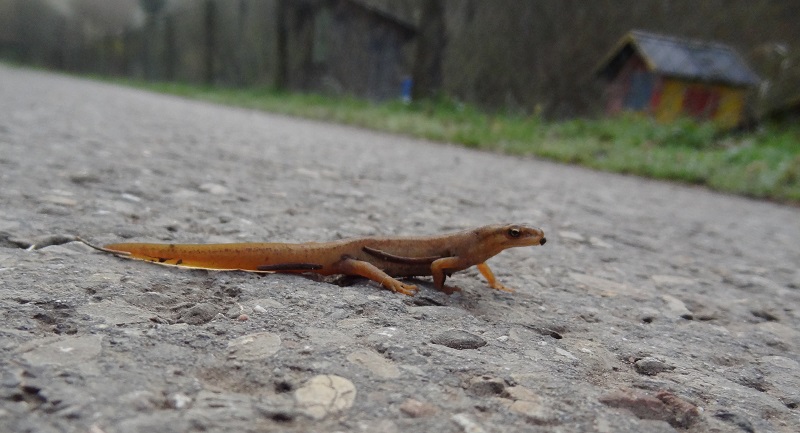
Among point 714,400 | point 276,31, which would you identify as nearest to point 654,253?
point 714,400

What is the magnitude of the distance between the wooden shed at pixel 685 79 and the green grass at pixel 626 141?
100 cm

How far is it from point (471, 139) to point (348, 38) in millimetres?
10909

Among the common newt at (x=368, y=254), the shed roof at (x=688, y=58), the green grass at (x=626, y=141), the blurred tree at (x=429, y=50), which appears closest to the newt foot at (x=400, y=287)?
the common newt at (x=368, y=254)

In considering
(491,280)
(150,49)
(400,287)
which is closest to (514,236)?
(491,280)

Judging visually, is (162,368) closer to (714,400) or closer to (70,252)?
(70,252)

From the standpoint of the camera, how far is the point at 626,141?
31.2ft

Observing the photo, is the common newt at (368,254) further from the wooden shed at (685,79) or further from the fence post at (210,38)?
the fence post at (210,38)

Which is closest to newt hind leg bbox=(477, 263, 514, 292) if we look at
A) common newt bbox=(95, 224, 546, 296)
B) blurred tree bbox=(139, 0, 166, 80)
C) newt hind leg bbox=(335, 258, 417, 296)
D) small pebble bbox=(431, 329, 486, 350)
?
common newt bbox=(95, 224, 546, 296)

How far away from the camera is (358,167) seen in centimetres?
528

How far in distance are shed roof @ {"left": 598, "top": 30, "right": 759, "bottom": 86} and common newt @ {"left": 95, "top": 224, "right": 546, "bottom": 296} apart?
10.5 m

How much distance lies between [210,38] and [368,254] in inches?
1067

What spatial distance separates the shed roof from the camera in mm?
11273

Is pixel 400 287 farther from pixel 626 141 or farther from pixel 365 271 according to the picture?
pixel 626 141

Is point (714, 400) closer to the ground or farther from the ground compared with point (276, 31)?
closer to the ground
